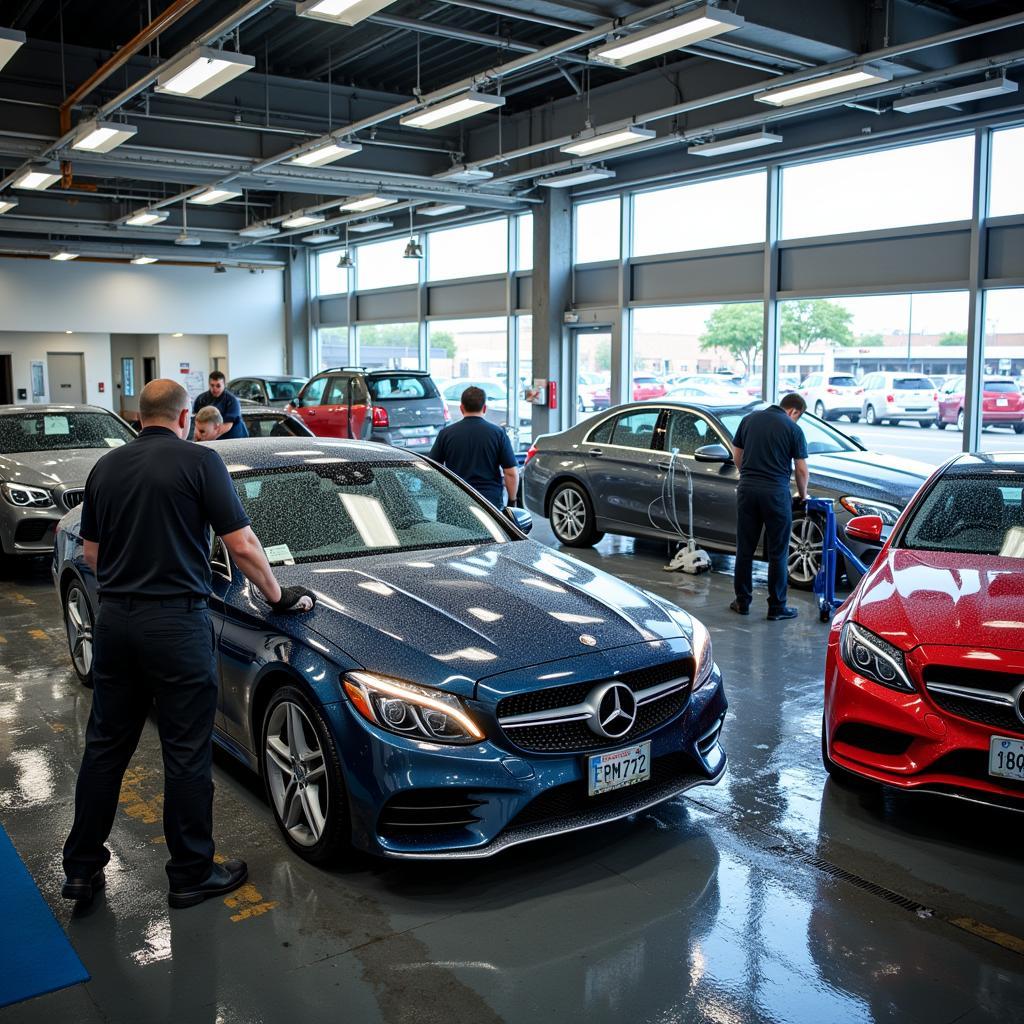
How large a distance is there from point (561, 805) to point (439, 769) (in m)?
0.47

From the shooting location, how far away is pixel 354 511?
4.75 m

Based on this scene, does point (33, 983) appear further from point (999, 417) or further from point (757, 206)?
point (757, 206)

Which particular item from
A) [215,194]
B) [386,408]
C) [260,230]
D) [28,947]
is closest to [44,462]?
[386,408]

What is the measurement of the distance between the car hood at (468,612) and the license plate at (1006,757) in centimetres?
114

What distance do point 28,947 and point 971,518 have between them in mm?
4281

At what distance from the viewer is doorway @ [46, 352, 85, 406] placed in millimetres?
25375

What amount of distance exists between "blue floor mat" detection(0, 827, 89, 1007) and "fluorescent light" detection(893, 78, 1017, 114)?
10.2 meters

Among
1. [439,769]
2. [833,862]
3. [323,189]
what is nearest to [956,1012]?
[833,862]

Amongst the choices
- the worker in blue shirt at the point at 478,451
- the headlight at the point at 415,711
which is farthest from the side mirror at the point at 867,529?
the headlight at the point at 415,711

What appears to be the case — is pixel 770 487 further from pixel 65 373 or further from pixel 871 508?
pixel 65 373

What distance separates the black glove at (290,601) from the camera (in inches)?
149

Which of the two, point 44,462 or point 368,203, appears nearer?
point 44,462

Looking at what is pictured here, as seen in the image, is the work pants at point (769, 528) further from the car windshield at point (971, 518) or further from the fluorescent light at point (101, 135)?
the fluorescent light at point (101, 135)

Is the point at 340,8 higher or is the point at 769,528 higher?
the point at 340,8
